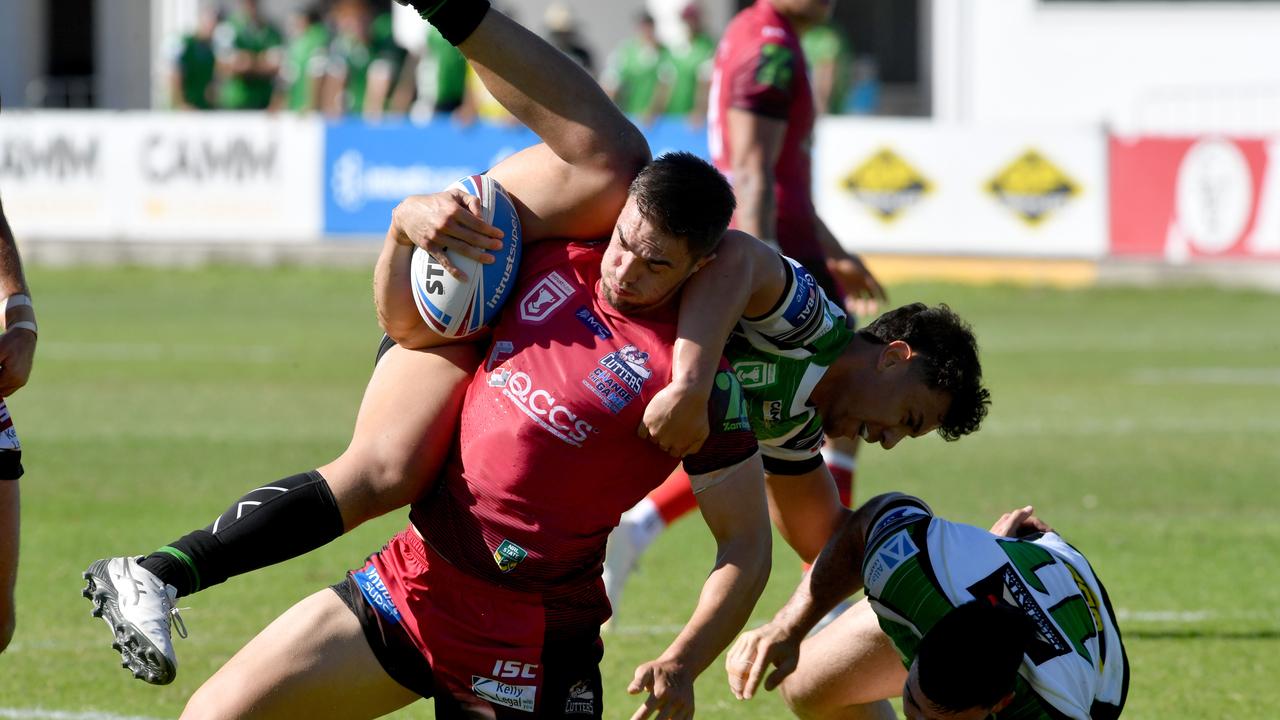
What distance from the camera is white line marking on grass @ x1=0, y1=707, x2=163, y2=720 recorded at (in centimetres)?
571

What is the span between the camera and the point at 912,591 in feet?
13.9

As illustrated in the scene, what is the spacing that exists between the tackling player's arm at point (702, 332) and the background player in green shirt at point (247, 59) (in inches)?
800

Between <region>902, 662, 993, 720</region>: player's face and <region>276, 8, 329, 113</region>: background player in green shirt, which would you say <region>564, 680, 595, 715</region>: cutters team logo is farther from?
<region>276, 8, 329, 113</region>: background player in green shirt

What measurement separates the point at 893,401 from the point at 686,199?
0.94 m

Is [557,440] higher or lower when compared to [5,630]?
higher

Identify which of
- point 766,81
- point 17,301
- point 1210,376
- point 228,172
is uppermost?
point 766,81

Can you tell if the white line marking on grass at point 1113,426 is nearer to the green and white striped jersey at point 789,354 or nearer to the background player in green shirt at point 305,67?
the green and white striped jersey at point 789,354

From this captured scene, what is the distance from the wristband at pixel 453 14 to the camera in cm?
424

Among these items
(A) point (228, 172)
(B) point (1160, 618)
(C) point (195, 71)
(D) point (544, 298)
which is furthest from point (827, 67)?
(D) point (544, 298)

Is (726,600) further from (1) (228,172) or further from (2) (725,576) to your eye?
(1) (228,172)

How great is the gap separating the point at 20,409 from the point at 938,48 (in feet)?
69.1

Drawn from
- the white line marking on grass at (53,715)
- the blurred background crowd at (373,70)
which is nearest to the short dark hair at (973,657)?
the white line marking on grass at (53,715)

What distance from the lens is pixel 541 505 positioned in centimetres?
429

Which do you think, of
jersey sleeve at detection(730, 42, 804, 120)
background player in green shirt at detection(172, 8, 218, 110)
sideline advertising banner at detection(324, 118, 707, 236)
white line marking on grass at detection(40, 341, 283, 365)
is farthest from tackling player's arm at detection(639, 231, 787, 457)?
background player in green shirt at detection(172, 8, 218, 110)
